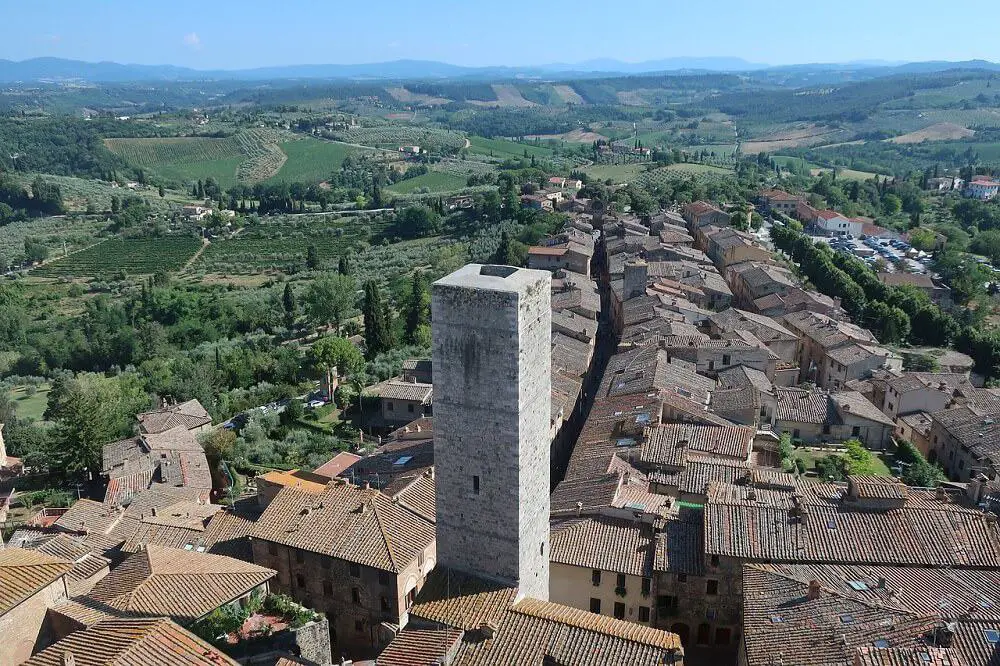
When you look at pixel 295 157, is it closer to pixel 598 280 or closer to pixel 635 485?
pixel 598 280

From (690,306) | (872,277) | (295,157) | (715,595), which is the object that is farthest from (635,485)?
(295,157)

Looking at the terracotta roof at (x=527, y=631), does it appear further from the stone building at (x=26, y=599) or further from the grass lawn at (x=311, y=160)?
the grass lawn at (x=311, y=160)

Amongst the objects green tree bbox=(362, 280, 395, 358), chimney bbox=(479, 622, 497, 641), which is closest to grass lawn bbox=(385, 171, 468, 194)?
green tree bbox=(362, 280, 395, 358)

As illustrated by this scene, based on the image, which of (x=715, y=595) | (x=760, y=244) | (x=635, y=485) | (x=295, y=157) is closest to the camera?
(x=715, y=595)

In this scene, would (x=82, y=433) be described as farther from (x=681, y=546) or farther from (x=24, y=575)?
(x=681, y=546)

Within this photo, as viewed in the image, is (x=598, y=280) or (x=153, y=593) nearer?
(x=153, y=593)

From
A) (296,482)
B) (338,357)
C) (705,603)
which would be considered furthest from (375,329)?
(705,603)

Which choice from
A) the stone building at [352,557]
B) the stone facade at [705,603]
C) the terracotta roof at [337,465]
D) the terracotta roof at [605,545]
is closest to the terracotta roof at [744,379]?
the terracotta roof at [605,545]
